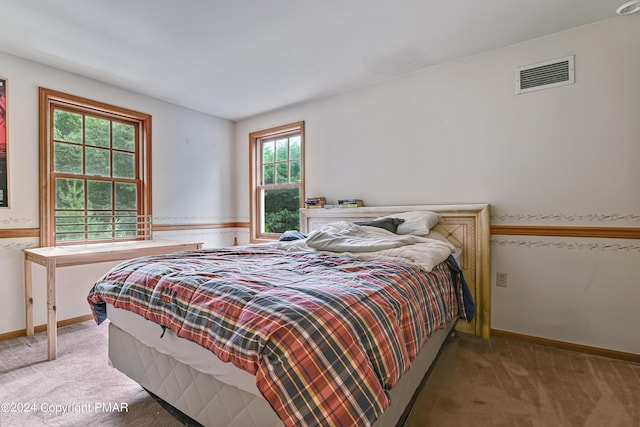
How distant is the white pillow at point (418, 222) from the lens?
7.88 feet

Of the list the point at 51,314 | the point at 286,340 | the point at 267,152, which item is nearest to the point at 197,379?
the point at 286,340

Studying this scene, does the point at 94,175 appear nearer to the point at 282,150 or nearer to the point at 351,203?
the point at 282,150

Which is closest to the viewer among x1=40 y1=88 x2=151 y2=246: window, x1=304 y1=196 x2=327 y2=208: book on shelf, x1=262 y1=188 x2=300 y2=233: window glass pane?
A: x1=40 y1=88 x2=151 y2=246: window

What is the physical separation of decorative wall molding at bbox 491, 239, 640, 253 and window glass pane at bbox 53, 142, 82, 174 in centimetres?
387

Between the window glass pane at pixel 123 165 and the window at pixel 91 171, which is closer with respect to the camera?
the window at pixel 91 171

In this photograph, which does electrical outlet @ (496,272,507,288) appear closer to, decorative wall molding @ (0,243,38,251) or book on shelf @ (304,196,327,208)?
book on shelf @ (304,196,327,208)

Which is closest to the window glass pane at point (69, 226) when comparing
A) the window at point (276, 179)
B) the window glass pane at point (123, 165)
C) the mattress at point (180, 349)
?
the window glass pane at point (123, 165)

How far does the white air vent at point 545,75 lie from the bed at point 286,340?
4.83ft

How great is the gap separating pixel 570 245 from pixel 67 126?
14.5 feet

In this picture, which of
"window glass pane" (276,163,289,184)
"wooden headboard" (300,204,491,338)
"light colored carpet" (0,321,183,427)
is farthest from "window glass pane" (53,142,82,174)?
"wooden headboard" (300,204,491,338)

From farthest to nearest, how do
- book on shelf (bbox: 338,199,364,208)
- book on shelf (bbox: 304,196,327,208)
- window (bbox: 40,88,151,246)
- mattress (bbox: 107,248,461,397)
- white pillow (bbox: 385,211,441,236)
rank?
book on shelf (bbox: 304,196,327,208) < book on shelf (bbox: 338,199,364,208) < window (bbox: 40,88,151,246) < white pillow (bbox: 385,211,441,236) < mattress (bbox: 107,248,461,397)

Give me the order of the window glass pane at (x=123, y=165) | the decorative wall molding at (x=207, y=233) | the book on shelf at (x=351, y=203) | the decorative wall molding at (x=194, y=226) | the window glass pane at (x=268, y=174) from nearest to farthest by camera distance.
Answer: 1. the book on shelf at (x=351, y=203)
2. the window glass pane at (x=123, y=165)
3. the decorative wall molding at (x=194, y=226)
4. the decorative wall molding at (x=207, y=233)
5. the window glass pane at (x=268, y=174)

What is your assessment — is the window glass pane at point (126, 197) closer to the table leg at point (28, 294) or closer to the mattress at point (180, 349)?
the table leg at point (28, 294)

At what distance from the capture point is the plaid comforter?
835 millimetres
